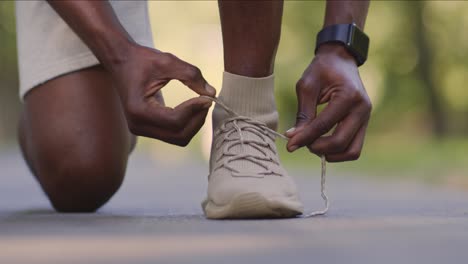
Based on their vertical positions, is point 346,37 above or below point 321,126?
above

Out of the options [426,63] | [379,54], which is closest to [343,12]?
[426,63]

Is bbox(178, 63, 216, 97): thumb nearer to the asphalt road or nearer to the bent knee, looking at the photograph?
the asphalt road

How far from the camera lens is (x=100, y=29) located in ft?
7.85

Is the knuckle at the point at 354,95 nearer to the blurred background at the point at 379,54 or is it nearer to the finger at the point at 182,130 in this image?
the finger at the point at 182,130

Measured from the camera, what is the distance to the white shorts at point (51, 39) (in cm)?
307

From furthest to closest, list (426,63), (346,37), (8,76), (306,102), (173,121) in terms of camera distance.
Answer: (8,76)
(426,63)
(346,37)
(306,102)
(173,121)

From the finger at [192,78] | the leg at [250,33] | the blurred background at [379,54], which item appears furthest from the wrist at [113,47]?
the blurred background at [379,54]

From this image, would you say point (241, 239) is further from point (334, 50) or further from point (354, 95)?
point (334, 50)

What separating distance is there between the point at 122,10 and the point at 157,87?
3.31 feet

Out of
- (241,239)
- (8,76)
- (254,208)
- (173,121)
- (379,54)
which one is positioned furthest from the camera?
(8,76)

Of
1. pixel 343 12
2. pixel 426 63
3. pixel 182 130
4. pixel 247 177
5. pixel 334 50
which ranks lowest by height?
pixel 247 177

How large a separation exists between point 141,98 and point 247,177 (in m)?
0.32

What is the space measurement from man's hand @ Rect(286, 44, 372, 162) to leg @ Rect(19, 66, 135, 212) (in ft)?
2.74

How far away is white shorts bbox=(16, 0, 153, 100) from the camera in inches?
121
